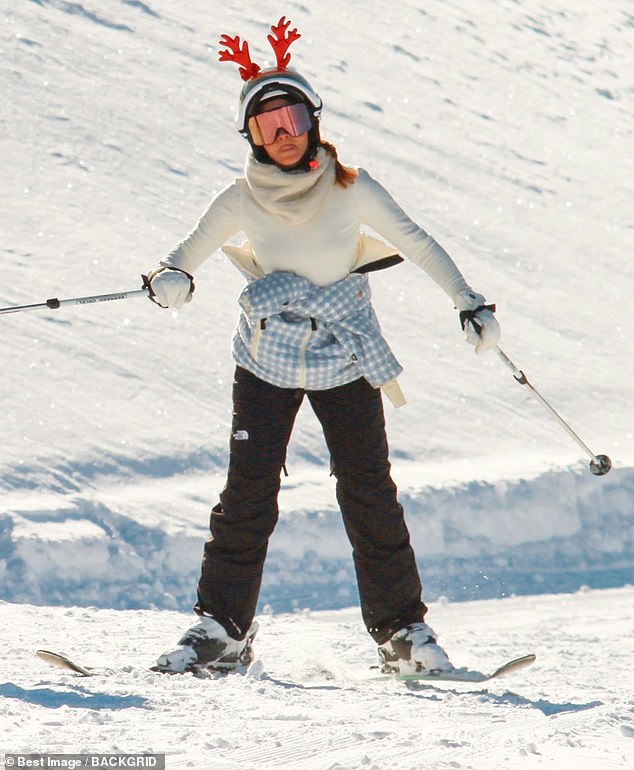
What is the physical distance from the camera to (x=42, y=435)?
7.00m

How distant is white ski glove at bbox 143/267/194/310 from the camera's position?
142 inches

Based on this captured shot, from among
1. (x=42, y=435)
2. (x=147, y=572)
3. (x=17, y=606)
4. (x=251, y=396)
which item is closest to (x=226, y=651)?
(x=251, y=396)

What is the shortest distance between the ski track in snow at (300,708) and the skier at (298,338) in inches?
9.3

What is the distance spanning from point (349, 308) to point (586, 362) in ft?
20.1

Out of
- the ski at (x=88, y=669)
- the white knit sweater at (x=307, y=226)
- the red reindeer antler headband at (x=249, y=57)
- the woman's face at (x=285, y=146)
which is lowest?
the ski at (x=88, y=669)

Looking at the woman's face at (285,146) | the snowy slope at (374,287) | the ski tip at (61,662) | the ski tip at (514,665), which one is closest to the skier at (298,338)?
the woman's face at (285,146)

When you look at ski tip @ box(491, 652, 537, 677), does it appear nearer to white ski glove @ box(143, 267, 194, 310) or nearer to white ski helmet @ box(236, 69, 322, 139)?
white ski glove @ box(143, 267, 194, 310)

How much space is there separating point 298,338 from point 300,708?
110cm

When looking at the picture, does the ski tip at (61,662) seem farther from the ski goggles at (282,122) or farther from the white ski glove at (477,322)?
the ski goggles at (282,122)

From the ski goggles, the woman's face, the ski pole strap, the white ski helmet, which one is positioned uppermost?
the white ski helmet

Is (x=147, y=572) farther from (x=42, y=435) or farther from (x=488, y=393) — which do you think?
(x=488, y=393)

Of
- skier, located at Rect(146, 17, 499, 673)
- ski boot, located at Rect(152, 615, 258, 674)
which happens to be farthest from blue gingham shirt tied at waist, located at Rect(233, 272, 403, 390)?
ski boot, located at Rect(152, 615, 258, 674)

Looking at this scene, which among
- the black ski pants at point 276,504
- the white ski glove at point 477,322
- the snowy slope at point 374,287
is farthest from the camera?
the snowy slope at point 374,287

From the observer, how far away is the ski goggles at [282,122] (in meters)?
3.57
